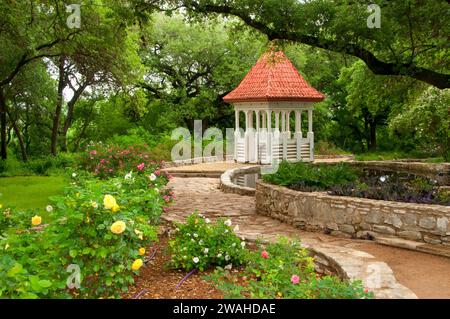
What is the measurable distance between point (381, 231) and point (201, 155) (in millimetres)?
18156

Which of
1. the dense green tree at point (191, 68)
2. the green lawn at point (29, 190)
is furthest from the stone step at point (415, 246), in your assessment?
the dense green tree at point (191, 68)

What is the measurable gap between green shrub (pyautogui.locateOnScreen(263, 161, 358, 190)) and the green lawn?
4798mm

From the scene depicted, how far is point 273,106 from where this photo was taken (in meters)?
21.4

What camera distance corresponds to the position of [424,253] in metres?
6.89

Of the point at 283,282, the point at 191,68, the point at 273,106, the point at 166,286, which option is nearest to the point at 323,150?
the point at 273,106

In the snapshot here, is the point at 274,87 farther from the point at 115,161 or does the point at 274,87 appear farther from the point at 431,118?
the point at 115,161

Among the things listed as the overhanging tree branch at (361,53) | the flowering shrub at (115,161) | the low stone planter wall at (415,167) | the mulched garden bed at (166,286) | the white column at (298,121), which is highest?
the overhanging tree branch at (361,53)

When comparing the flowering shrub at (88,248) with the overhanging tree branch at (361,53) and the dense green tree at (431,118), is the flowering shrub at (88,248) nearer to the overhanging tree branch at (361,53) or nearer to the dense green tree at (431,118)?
the overhanging tree branch at (361,53)

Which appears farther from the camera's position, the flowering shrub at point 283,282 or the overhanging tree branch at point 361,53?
the overhanging tree branch at point 361,53

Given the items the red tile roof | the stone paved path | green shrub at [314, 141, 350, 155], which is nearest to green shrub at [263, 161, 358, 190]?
the stone paved path

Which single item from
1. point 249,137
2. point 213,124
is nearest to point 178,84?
point 213,124

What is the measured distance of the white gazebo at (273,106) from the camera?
21328 mm

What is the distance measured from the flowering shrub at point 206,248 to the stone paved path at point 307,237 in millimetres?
599

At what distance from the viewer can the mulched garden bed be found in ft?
17.6
